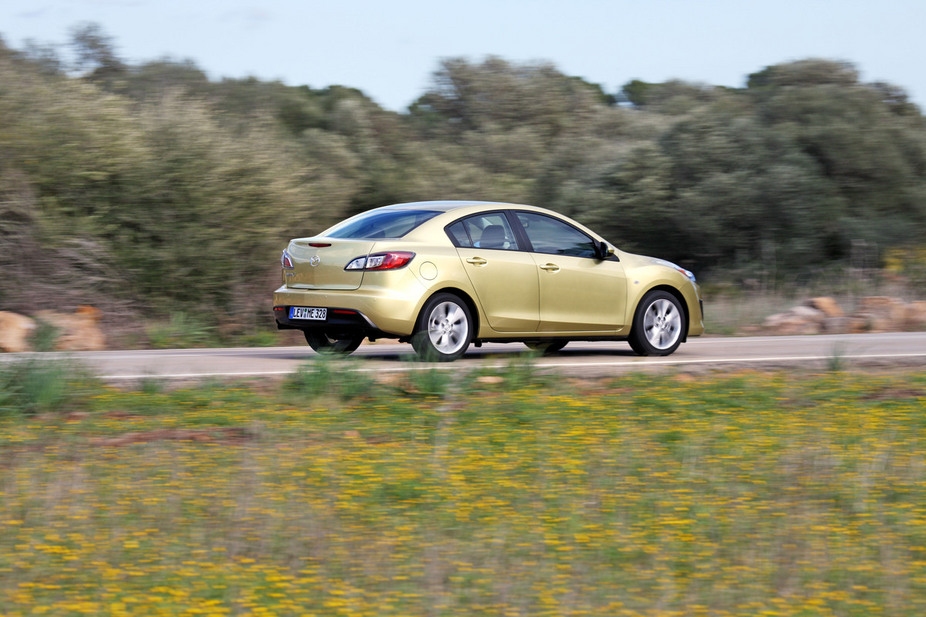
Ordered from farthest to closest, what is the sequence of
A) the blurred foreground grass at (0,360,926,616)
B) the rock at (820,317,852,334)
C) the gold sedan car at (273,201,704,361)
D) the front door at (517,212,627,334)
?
1. the rock at (820,317,852,334)
2. the front door at (517,212,627,334)
3. the gold sedan car at (273,201,704,361)
4. the blurred foreground grass at (0,360,926,616)

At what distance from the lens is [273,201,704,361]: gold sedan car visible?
1032cm

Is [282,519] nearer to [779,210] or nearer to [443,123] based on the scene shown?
[779,210]

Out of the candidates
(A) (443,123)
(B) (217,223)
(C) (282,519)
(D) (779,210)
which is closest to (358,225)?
(C) (282,519)

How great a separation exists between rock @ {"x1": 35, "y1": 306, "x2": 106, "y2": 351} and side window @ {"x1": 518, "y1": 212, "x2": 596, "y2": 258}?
262 inches

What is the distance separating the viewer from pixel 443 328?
10.7 m

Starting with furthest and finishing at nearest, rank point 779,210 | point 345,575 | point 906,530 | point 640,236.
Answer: point 640,236, point 779,210, point 906,530, point 345,575

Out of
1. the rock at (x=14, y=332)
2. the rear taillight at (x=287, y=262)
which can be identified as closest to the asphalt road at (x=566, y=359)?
the rear taillight at (x=287, y=262)

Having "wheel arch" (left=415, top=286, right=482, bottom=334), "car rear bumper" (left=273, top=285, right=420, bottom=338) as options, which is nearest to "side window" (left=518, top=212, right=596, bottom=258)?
"wheel arch" (left=415, top=286, right=482, bottom=334)

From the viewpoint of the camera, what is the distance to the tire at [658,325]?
11927 millimetres

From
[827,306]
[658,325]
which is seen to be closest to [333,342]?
[658,325]

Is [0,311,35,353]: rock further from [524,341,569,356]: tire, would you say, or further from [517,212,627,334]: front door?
[517,212,627,334]: front door

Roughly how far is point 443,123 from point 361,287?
116 feet

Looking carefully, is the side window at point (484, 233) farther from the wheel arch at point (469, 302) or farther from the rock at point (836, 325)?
the rock at point (836, 325)

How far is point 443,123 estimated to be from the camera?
45.1 meters
